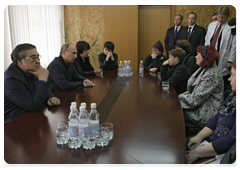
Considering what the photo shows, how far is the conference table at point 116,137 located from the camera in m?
1.02

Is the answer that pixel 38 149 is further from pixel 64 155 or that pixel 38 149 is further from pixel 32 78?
pixel 32 78

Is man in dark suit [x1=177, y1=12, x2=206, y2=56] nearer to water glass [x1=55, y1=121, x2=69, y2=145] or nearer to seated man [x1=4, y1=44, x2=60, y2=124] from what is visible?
seated man [x1=4, y1=44, x2=60, y2=124]

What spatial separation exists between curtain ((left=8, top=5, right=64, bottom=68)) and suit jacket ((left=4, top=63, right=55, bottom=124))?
2678mm

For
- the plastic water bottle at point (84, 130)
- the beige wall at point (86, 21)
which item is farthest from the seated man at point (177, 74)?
the beige wall at point (86, 21)

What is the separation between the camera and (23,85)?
1755 mm

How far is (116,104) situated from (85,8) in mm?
5075

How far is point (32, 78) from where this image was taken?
1.94 m

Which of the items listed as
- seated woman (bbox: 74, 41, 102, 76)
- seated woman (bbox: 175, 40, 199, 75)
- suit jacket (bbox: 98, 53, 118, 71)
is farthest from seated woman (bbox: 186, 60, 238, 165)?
suit jacket (bbox: 98, 53, 118, 71)

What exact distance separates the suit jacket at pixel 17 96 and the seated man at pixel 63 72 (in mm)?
709

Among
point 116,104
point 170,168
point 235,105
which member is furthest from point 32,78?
point 235,105

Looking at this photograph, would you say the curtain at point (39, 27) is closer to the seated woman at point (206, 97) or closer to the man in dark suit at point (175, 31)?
the man in dark suit at point (175, 31)

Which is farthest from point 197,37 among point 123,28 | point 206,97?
point 206,97

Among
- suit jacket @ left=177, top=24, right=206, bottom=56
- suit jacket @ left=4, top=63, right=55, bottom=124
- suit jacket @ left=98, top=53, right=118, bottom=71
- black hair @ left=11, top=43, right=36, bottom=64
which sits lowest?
suit jacket @ left=4, top=63, right=55, bottom=124

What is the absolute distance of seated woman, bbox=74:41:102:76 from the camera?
3474 millimetres
